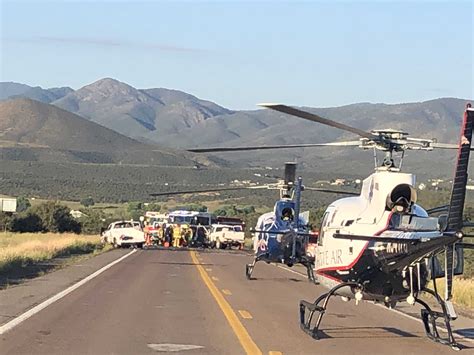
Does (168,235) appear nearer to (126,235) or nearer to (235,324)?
(126,235)

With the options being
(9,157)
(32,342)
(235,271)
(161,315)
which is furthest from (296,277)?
(9,157)

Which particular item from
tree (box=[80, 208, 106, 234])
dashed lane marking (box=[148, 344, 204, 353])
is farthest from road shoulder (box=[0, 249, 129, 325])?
tree (box=[80, 208, 106, 234])

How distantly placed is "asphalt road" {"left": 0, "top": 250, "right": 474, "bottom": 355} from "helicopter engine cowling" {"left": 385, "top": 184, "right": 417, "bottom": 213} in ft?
6.92

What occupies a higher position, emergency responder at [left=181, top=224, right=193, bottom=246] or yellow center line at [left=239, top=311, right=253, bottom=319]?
emergency responder at [left=181, top=224, right=193, bottom=246]

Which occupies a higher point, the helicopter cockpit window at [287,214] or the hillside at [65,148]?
the hillside at [65,148]

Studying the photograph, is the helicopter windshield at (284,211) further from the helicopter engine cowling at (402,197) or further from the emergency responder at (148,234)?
the emergency responder at (148,234)

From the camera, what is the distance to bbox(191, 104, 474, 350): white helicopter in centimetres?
1471

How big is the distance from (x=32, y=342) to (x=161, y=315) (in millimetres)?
4405

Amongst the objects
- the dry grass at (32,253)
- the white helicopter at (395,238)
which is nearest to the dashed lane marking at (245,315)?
the white helicopter at (395,238)

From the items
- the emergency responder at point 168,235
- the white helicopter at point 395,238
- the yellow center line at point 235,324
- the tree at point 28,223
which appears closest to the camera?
the white helicopter at point 395,238

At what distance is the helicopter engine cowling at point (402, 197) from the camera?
631 inches

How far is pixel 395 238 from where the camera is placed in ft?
50.4

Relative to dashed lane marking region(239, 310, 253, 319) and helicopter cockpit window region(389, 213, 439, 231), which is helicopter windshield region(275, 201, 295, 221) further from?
helicopter cockpit window region(389, 213, 439, 231)

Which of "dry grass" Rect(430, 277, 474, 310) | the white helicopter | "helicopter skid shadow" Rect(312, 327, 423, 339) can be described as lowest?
"helicopter skid shadow" Rect(312, 327, 423, 339)
